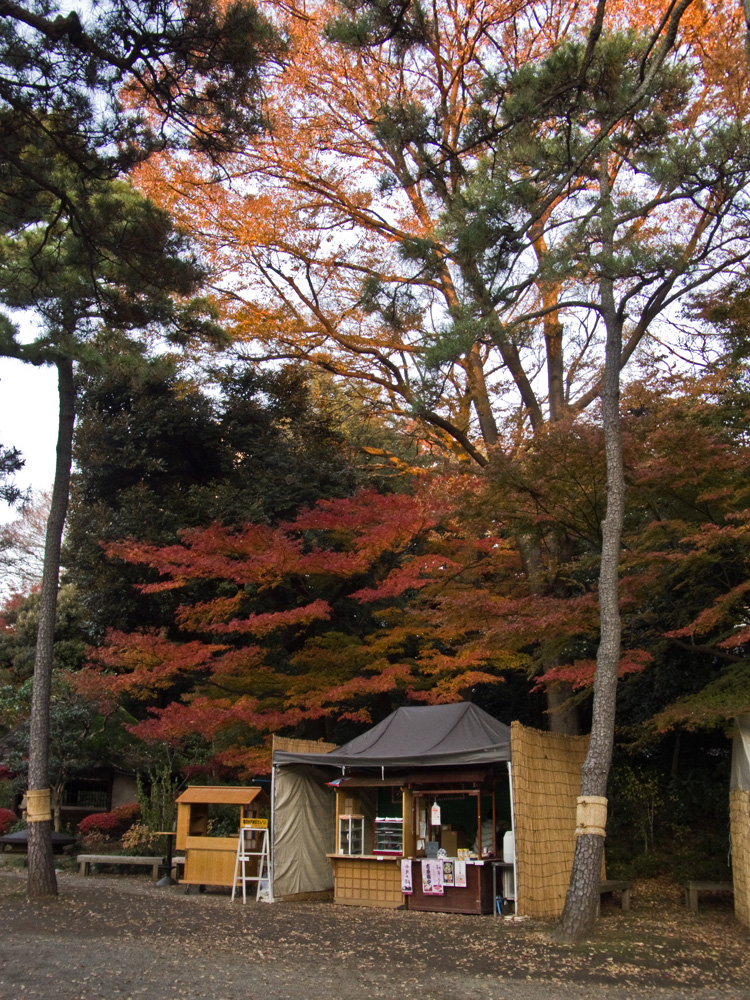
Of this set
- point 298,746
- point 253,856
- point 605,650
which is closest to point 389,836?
point 298,746

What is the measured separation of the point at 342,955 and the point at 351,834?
4.47m

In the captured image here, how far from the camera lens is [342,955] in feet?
22.5

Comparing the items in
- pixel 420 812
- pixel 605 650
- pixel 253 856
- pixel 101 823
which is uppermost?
pixel 605 650

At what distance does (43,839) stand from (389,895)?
431 cm

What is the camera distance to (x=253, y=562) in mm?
13070

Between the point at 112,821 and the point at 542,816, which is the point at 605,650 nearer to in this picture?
the point at 542,816

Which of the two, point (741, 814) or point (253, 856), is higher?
point (741, 814)

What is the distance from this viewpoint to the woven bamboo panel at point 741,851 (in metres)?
8.77

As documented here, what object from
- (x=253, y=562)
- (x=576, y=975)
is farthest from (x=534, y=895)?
(x=253, y=562)

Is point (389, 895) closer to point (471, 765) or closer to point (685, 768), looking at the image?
point (471, 765)

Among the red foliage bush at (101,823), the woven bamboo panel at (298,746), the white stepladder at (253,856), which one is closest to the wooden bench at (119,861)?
the red foliage bush at (101,823)

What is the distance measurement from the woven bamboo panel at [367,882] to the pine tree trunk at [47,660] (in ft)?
11.7

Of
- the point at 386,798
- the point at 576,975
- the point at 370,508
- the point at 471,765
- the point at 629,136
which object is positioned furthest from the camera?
the point at 370,508

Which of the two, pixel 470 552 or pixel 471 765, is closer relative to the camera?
pixel 471 765
